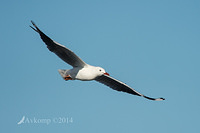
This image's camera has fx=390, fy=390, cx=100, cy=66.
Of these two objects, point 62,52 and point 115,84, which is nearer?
point 62,52

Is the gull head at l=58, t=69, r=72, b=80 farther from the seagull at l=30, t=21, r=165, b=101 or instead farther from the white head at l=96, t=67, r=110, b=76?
the white head at l=96, t=67, r=110, b=76

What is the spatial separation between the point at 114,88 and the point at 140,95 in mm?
1691

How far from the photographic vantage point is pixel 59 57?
21.0 m

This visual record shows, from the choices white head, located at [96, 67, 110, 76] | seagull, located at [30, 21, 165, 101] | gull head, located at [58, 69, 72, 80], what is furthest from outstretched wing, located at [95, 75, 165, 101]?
gull head, located at [58, 69, 72, 80]

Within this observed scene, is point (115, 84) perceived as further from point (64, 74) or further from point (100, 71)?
point (64, 74)

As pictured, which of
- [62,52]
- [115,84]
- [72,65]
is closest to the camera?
[62,52]

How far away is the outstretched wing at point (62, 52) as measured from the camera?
20.3 meters

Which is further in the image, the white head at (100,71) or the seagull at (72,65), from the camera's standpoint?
the white head at (100,71)

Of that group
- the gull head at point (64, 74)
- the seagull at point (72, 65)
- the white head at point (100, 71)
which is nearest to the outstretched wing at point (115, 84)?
the seagull at point (72, 65)

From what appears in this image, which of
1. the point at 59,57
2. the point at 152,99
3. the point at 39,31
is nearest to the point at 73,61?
the point at 59,57

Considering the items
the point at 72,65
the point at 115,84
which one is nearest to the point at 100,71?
the point at 72,65

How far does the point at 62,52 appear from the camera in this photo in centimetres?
2078

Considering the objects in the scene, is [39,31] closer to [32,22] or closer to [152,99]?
[32,22]

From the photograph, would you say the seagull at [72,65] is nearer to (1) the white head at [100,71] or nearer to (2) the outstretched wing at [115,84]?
(1) the white head at [100,71]
